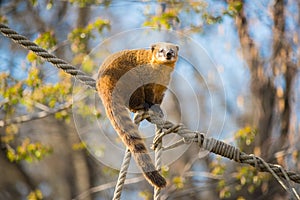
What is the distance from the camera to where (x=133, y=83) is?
2.71 meters

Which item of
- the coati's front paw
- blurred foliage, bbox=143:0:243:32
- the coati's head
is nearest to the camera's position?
the coati's front paw

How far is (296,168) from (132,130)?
3596 millimetres

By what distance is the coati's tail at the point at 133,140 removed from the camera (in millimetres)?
2250

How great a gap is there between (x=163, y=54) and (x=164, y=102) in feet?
4.41

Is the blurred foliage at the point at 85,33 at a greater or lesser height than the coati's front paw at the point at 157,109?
greater

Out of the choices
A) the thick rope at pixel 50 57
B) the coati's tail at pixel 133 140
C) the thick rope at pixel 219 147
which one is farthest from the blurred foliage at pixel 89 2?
the thick rope at pixel 219 147

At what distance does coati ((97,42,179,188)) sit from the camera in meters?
2.49

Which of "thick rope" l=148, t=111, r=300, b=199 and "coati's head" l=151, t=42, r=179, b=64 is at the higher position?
"coati's head" l=151, t=42, r=179, b=64

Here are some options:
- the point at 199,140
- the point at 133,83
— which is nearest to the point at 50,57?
the point at 133,83

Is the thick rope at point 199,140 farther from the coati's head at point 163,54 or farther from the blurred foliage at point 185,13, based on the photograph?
the blurred foliage at point 185,13

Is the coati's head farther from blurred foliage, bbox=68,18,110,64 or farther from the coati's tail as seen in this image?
blurred foliage, bbox=68,18,110,64

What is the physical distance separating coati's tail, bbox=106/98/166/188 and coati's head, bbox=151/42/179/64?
1.20 feet

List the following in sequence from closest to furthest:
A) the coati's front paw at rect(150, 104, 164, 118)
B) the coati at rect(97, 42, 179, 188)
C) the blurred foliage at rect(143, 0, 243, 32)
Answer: the coati at rect(97, 42, 179, 188)
the coati's front paw at rect(150, 104, 164, 118)
the blurred foliage at rect(143, 0, 243, 32)

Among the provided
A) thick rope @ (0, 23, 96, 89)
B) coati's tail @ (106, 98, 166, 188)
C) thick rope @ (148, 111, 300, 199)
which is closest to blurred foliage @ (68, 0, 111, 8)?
thick rope @ (0, 23, 96, 89)
